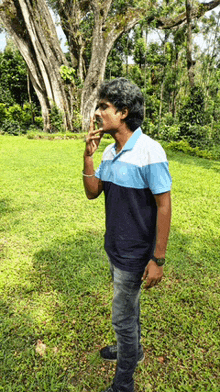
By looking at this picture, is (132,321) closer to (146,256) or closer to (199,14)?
(146,256)

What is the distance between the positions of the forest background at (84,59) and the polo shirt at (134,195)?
1047 centimetres

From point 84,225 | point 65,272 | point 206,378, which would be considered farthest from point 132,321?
point 84,225

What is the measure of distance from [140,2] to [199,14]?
4.46 m

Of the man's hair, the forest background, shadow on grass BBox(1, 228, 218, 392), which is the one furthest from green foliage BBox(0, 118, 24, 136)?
the man's hair

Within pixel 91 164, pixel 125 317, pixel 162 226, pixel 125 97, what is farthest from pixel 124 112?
pixel 125 317

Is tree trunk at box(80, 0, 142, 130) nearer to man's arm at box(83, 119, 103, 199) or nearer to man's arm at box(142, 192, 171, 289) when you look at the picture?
man's arm at box(83, 119, 103, 199)

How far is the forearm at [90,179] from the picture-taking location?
1.68m

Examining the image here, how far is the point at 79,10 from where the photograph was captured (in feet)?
59.1

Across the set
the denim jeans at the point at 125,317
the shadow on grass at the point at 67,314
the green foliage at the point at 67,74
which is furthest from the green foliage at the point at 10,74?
the denim jeans at the point at 125,317

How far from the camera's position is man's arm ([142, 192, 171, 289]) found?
1396 millimetres

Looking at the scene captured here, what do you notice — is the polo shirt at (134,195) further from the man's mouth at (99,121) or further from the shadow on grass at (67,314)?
the shadow on grass at (67,314)

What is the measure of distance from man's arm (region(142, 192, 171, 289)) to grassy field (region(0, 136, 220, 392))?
1041 mm

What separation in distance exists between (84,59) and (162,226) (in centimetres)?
2333

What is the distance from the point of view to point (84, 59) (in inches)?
840
